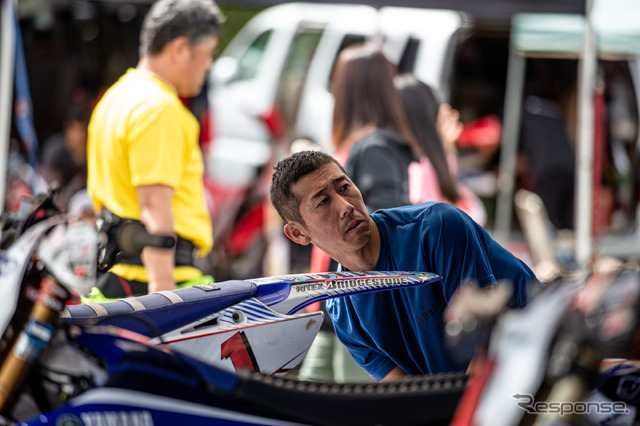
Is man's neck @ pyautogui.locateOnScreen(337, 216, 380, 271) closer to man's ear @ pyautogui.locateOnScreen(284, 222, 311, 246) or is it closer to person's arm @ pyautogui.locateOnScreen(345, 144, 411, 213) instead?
man's ear @ pyautogui.locateOnScreen(284, 222, 311, 246)

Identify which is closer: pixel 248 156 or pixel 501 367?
pixel 501 367

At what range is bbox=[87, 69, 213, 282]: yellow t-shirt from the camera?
2.76 metres

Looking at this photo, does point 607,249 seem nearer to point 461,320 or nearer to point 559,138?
point 559,138

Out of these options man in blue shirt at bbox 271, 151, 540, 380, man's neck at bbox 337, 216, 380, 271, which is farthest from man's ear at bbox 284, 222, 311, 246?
man's neck at bbox 337, 216, 380, 271

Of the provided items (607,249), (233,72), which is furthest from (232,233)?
(607,249)

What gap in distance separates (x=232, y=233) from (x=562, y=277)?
5.99m

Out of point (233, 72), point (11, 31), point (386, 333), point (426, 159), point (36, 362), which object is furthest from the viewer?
point (233, 72)

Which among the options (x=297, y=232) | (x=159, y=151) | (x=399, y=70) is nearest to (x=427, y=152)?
(x=159, y=151)

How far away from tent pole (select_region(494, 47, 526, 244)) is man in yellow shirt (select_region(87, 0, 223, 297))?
4679mm

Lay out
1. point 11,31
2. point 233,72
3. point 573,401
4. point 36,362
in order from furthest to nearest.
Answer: point 233,72 → point 11,31 → point 36,362 → point 573,401

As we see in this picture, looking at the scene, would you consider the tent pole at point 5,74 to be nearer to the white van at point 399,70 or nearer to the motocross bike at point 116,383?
the white van at point 399,70

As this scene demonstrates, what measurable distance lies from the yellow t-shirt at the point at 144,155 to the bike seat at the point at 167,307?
0.81 meters

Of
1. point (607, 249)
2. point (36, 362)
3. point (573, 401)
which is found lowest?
point (607, 249)

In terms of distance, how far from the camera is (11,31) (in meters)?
5.23
